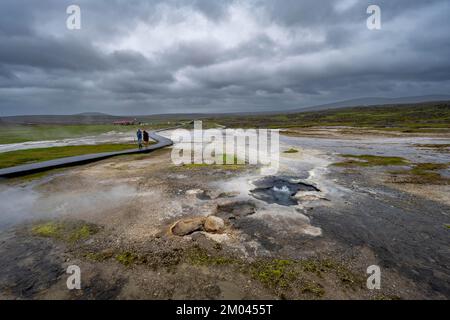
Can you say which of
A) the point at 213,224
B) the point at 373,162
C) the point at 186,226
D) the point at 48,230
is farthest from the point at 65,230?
the point at 373,162

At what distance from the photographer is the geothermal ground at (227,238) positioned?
17.1 ft

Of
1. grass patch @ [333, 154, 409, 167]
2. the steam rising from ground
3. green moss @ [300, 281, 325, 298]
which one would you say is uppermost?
grass patch @ [333, 154, 409, 167]

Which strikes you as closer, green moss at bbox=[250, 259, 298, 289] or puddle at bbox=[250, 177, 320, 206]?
green moss at bbox=[250, 259, 298, 289]

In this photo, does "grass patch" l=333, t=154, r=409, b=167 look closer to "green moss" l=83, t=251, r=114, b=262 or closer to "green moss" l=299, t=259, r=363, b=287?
"green moss" l=299, t=259, r=363, b=287

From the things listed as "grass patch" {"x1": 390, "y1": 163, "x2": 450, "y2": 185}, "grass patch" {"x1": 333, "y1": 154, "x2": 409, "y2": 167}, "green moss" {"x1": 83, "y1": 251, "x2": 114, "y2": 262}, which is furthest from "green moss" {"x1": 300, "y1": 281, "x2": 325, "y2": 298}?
"grass patch" {"x1": 333, "y1": 154, "x2": 409, "y2": 167}

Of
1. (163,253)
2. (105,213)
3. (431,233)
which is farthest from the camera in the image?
(105,213)

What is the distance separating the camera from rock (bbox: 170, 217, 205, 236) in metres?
7.48

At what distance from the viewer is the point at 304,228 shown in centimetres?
780

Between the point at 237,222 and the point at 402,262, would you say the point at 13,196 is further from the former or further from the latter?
the point at 402,262

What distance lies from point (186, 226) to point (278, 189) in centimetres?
605

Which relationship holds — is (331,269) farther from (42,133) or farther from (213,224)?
(42,133)

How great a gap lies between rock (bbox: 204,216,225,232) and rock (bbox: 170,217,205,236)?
9.2 inches
